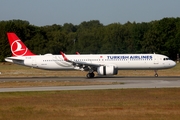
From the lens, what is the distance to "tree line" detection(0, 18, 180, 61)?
111500 millimetres

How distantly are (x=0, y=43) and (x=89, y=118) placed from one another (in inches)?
3888

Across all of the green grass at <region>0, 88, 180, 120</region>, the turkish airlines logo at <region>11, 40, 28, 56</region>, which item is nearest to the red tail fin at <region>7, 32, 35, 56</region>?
the turkish airlines logo at <region>11, 40, 28, 56</region>

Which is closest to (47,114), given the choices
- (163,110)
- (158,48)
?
(163,110)

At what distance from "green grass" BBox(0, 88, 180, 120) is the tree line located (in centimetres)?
7910

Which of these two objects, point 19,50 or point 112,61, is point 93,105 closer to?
point 112,61

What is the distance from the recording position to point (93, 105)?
24.9 meters

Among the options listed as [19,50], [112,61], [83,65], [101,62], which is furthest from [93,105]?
[19,50]

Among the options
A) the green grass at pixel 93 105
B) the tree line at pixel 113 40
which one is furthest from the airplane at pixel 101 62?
the tree line at pixel 113 40

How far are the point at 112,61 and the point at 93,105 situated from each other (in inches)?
1116

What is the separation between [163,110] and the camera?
2281 cm

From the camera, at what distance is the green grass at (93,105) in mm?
21172

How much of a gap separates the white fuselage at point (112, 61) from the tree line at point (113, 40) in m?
56.5

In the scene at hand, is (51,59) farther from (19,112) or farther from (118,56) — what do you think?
(19,112)

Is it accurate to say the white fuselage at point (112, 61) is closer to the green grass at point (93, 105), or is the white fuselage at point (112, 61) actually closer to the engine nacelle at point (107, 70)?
the engine nacelle at point (107, 70)
